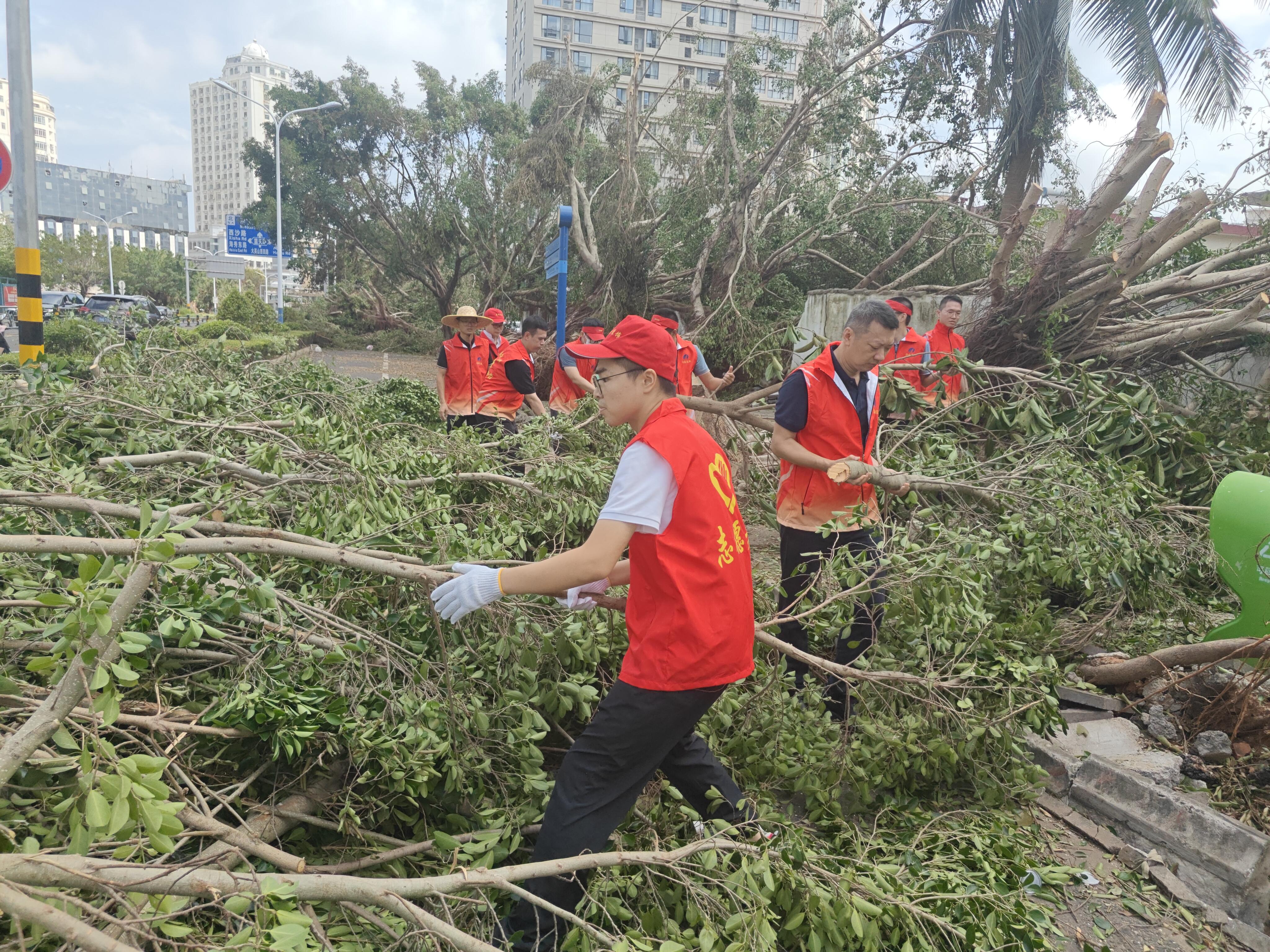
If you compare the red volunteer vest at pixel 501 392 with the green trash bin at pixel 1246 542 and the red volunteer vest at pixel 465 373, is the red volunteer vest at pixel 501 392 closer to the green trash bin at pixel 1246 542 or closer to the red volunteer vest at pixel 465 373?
the red volunteer vest at pixel 465 373

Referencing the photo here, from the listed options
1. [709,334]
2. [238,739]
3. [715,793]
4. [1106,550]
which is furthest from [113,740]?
[709,334]

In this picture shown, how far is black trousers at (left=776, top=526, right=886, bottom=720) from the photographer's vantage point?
11.1 feet

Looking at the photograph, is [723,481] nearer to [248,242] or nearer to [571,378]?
[571,378]

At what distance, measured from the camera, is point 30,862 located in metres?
1.57

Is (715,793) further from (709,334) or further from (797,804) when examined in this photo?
(709,334)

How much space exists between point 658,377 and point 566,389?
5134 mm

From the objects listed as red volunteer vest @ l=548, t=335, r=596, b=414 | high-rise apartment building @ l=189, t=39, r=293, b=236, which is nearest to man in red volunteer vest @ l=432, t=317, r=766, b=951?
red volunteer vest @ l=548, t=335, r=596, b=414

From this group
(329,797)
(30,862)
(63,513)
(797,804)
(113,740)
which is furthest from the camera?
Result: (797,804)

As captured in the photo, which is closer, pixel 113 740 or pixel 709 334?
pixel 113 740

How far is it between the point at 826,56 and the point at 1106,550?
41.0 ft

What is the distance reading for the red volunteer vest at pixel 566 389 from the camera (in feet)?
23.4

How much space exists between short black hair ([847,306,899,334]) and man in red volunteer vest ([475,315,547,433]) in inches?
129

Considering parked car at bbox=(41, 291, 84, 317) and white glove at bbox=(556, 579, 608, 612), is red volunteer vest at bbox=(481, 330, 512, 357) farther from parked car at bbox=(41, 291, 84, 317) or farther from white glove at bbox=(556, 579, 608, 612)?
parked car at bbox=(41, 291, 84, 317)

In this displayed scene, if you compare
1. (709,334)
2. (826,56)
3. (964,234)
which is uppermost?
(826,56)
